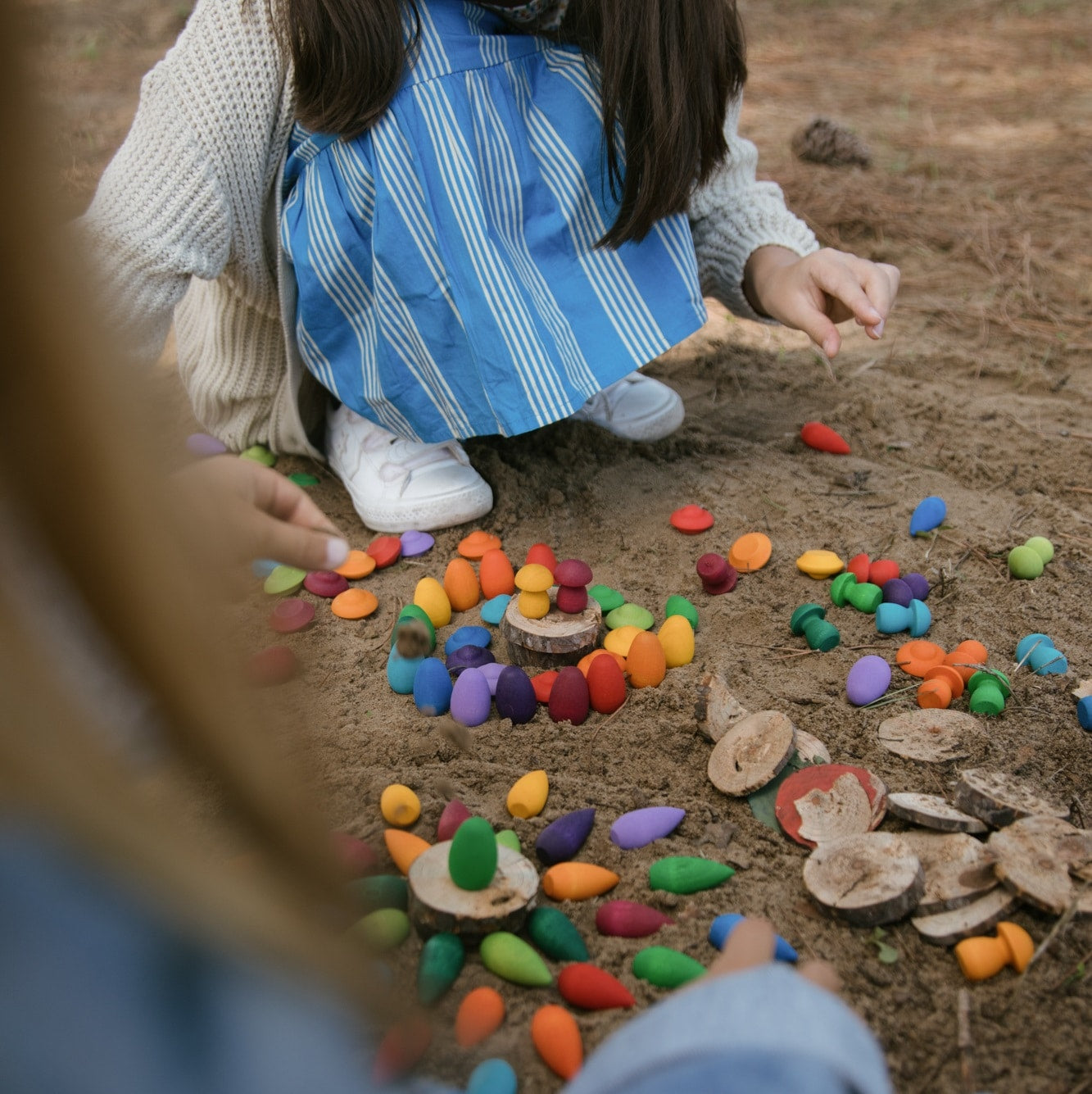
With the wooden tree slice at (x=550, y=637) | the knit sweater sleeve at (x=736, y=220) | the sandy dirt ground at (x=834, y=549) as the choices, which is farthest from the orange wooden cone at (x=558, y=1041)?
the knit sweater sleeve at (x=736, y=220)

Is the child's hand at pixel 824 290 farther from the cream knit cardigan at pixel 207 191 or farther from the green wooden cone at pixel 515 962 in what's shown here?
Answer: the green wooden cone at pixel 515 962

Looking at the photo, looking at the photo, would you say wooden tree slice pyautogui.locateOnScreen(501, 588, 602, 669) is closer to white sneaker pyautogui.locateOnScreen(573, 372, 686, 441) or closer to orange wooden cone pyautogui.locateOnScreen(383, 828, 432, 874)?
orange wooden cone pyautogui.locateOnScreen(383, 828, 432, 874)

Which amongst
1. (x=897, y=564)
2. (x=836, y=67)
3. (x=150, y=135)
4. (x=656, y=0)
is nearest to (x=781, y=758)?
(x=897, y=564)

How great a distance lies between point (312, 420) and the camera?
6.58 feet

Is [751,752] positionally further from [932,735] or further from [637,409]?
[637,409]

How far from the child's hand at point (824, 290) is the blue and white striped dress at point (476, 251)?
17cm

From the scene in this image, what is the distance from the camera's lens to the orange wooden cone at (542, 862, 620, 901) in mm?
1025

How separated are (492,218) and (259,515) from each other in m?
1.05

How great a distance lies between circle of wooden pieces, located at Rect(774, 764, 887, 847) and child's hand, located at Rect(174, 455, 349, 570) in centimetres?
65

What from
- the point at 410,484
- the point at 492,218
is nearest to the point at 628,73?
the point at 492,218

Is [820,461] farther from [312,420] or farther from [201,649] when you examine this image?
[201,649]

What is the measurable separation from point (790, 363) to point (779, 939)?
1.62 metres

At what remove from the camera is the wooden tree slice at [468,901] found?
3.08ft

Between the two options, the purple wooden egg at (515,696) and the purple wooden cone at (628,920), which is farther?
the purple wooden egg at (515,696)
